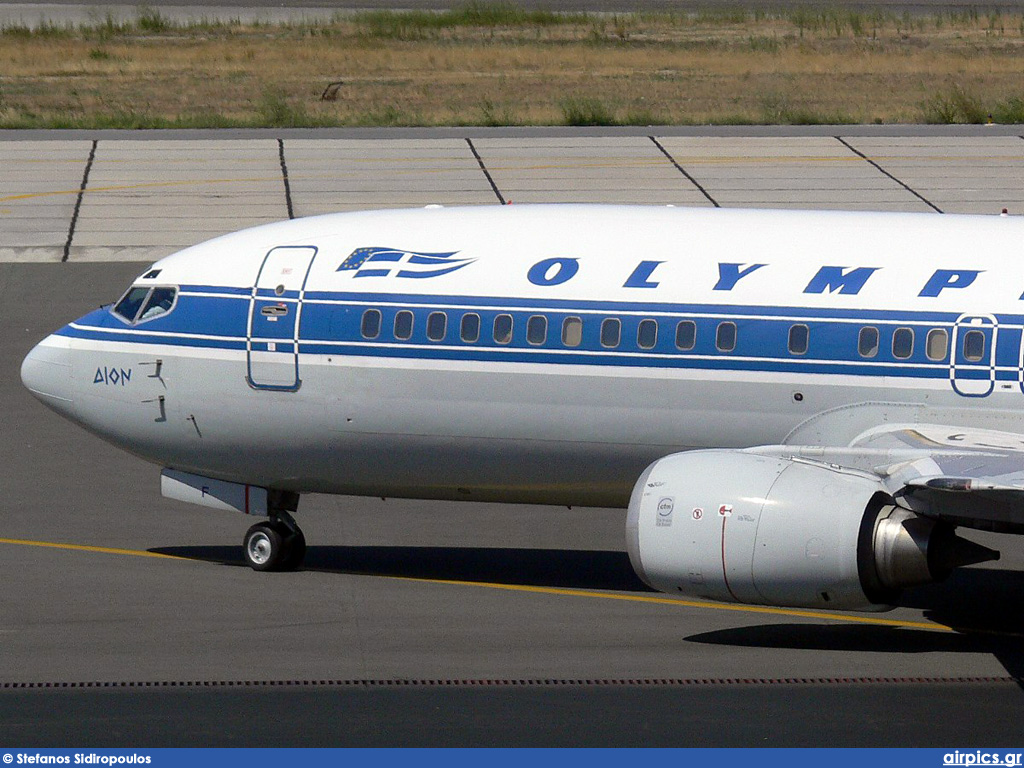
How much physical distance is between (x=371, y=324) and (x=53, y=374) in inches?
175

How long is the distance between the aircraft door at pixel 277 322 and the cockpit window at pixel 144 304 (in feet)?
4.22

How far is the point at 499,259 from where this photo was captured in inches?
856

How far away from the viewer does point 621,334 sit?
2125cm

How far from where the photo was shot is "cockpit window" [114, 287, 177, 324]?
23047 millimetres

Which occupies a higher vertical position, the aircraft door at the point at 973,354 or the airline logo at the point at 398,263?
the airline logo at the point at 398,263

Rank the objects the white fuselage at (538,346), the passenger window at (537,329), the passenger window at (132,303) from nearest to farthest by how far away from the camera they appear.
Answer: the white fuselage at (538,346), the passenger window at (537,329), the passenger window at (132,303)

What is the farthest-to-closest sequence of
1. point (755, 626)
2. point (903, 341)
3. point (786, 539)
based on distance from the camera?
1. point (755, 626)
2. point (903, 341)
3. point (786, 539)

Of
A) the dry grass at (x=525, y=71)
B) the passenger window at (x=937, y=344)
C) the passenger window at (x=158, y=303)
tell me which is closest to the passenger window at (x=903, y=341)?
the passenger window at (x=937, y=344)

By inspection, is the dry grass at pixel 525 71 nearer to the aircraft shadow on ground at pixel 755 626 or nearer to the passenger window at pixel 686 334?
the aircraft shadow on ground at pixel 755 626

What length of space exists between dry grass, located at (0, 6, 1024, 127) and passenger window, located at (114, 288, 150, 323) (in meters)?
37.5

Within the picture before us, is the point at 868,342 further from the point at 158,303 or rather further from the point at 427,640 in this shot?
the point at 158,303

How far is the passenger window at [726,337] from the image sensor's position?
68.7ft

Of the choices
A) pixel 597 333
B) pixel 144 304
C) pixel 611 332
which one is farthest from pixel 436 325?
pixel 144 304

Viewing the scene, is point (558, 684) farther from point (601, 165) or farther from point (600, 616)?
point (601, 165)
